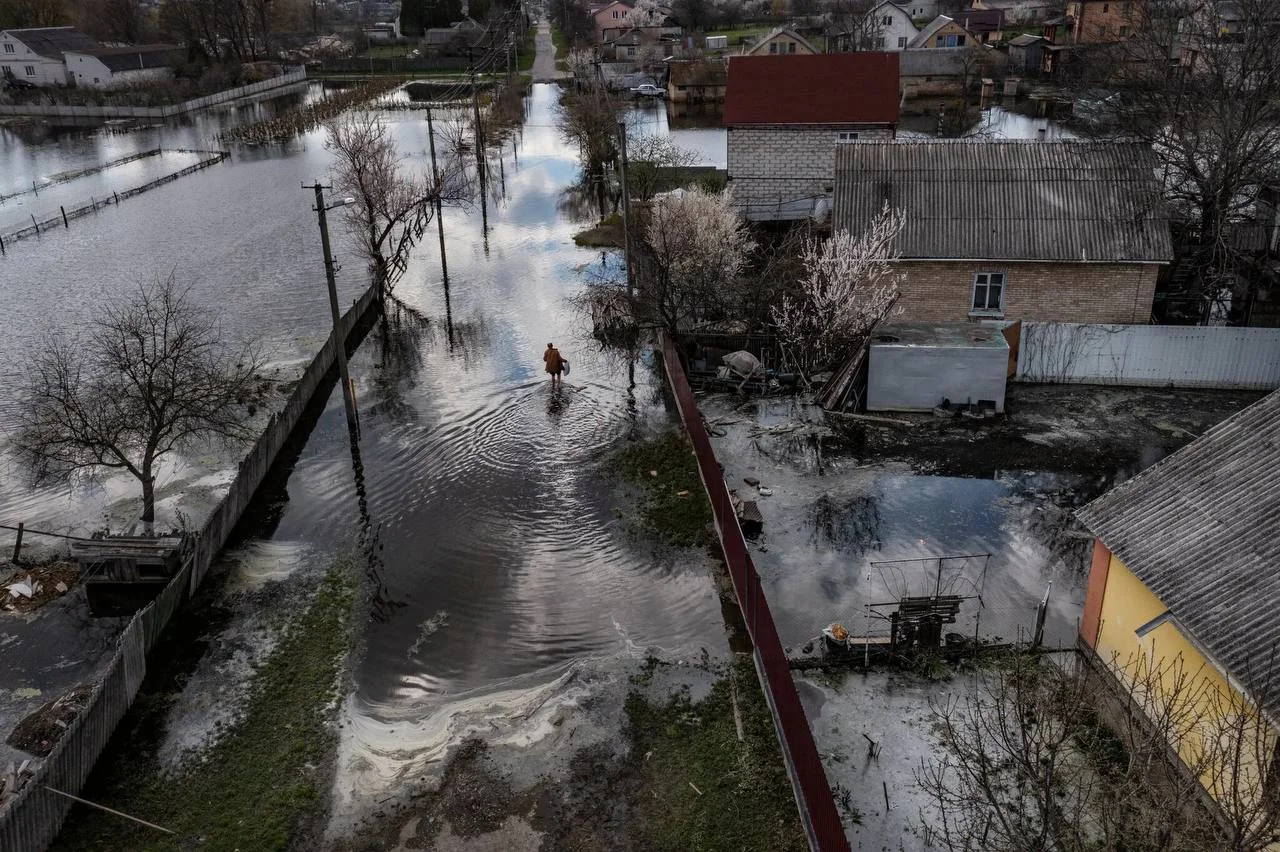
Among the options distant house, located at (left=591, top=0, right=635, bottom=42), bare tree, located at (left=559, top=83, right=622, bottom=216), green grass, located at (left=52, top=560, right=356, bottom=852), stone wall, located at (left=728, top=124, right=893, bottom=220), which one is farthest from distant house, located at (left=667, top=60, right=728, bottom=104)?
green grass, located at (left=52, top=560, right=356, bottom=852)

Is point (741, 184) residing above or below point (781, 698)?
above

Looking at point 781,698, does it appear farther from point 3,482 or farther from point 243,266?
point 243,266

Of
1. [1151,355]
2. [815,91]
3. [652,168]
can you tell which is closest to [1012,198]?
[1151,355]

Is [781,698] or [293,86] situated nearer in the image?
[781,698]

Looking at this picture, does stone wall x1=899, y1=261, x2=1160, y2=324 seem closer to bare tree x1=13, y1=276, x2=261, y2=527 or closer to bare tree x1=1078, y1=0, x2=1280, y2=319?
bare tree x1=1078, y1=0, x2=1280, y2=319

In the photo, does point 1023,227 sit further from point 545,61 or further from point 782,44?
point 545,61

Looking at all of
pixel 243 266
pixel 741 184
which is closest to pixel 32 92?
pixel 243 266
